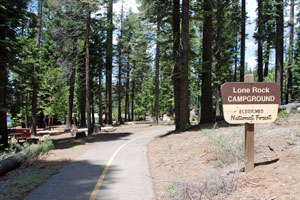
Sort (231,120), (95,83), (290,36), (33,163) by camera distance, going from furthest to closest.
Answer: (95,83), (290,36), (33,163), (231,120)

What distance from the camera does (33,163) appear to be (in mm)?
9094

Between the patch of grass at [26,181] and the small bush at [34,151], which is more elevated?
the small bush at [34,151]

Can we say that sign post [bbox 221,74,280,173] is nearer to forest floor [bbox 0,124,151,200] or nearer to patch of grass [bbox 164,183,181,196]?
patch of grass [bbox 164,183,181,196]

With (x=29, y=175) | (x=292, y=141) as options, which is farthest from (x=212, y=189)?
(x=29, y=175)

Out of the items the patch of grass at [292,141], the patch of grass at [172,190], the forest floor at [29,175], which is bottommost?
the forest floor at [29,175]

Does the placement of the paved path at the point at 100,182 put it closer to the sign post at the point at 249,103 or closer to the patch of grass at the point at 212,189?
the patch of grass at the point at 212,189

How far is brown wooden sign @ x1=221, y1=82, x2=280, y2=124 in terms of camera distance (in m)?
5.23

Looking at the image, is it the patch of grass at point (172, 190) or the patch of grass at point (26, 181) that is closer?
the patch of grass at point (172, 190)

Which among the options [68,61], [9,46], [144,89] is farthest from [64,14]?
[144,89]

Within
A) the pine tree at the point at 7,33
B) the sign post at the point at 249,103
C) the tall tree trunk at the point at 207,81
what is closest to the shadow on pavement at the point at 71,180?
the sign post at the point at 249,103

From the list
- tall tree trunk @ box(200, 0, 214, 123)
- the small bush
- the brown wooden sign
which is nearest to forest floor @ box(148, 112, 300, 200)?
the brown wooden sign

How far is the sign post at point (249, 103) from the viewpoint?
523 cm

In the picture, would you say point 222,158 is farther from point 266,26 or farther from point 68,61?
point 266,26

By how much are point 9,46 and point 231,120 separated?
10.8 metres
